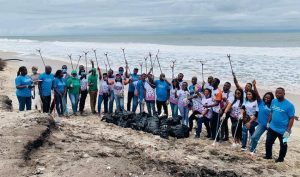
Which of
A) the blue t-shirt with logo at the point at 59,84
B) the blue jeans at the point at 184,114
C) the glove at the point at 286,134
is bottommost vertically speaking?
the blue jeans at the point at 184,114

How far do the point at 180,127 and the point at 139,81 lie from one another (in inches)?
93.3

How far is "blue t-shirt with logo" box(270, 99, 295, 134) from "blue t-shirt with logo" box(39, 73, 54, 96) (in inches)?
256

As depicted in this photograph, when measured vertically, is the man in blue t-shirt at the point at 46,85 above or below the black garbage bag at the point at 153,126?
above

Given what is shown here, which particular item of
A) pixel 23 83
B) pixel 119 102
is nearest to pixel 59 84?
pixel 23 83

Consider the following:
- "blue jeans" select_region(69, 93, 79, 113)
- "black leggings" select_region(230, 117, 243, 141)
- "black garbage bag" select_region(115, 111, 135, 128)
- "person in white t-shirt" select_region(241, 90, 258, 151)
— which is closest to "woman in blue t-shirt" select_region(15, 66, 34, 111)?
"blue jeans" select_region(69, 93, 79, 113)

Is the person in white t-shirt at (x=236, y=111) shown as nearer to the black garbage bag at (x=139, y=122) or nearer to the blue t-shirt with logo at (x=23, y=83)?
the black garbage bag at (x=139, y=122)

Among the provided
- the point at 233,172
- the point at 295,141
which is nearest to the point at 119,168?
the point at 233,172

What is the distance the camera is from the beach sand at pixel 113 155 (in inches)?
274

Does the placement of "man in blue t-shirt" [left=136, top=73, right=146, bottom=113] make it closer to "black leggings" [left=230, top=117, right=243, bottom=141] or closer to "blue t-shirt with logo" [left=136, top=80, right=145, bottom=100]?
"blue t-shirt with logo" [left=136, top=80, right=145, bottom=100]

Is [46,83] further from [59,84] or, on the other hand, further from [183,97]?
[183,97]

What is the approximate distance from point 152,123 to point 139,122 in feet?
1.48

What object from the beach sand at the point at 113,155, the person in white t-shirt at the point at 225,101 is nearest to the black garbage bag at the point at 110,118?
the beach sand at the point at 113,155

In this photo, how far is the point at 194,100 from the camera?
10.8 meters

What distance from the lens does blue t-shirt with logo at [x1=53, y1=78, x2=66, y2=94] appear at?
39.4ft
